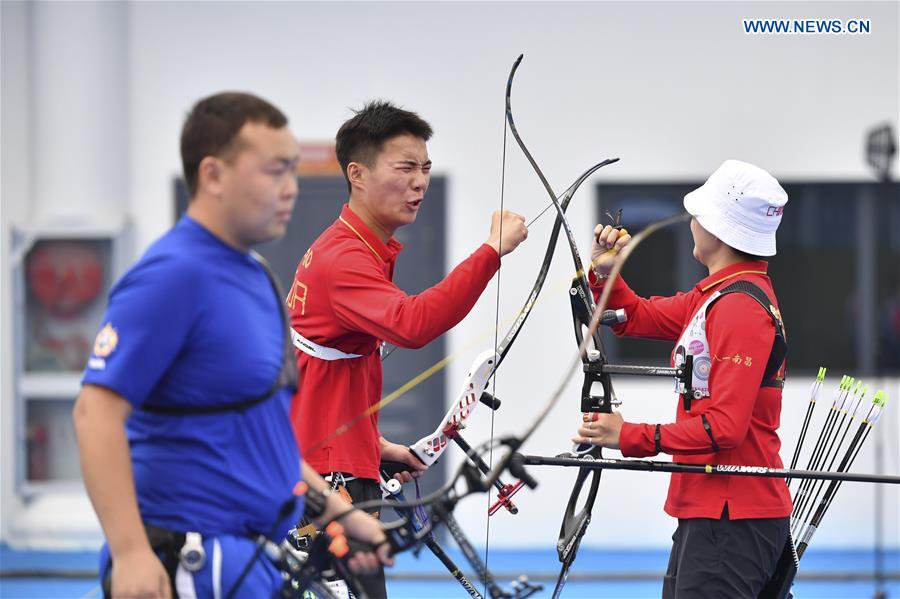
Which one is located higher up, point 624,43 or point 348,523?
point 624,43

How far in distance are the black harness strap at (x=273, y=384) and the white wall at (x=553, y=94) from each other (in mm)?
3624

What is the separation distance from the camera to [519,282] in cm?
544

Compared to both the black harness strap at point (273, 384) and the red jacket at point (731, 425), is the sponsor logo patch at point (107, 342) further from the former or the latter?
the red jacket at point (731, 425)

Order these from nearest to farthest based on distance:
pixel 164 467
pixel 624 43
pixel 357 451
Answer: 1. pixel 164 467
2. pixel 357 451
3. pixel 624 43

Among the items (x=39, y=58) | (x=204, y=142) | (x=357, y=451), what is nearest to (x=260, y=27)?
(x=39, y=58)

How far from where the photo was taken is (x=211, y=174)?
5.38ft

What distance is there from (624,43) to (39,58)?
2.95m

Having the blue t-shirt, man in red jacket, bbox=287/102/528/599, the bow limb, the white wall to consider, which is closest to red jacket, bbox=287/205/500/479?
man in red jacket, bbox=287/102/528/599

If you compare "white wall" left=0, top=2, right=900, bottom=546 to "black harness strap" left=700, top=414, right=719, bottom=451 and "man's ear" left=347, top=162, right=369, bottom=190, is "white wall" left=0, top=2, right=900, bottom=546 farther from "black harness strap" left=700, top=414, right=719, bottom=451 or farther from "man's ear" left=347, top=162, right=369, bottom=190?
"black harness strap" left=700, top=414, right=719, bottom=451

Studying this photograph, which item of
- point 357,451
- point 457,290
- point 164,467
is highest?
point 457,290

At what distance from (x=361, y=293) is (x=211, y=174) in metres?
0.80

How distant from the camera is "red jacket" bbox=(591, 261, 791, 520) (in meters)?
2.31

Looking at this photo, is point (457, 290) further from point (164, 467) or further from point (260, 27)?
point (260, 27)

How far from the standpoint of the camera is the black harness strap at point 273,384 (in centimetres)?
163
